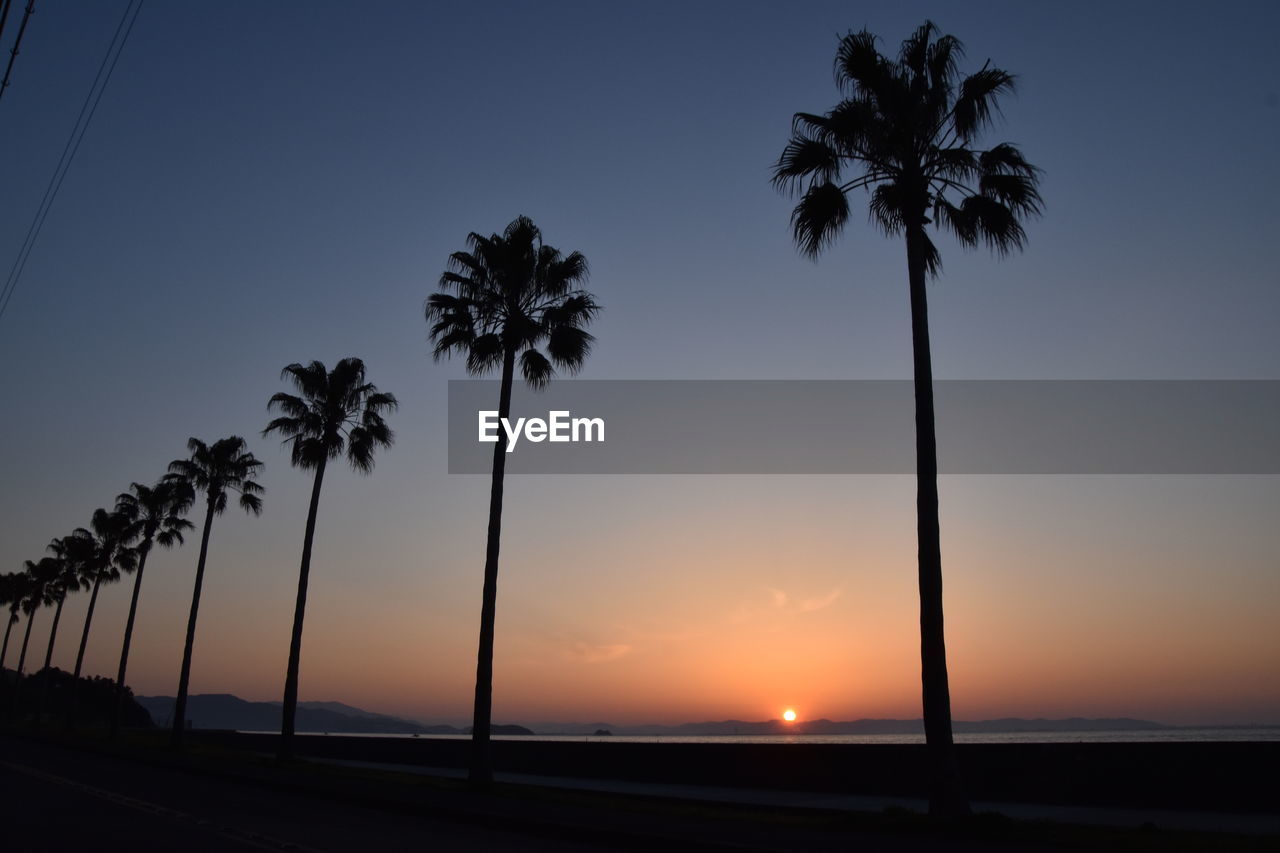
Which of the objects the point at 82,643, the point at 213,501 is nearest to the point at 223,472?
the point at 213,501

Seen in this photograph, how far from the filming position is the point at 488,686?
24.4 metres

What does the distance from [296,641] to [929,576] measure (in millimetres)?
26630

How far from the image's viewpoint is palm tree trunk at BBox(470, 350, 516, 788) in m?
23.1

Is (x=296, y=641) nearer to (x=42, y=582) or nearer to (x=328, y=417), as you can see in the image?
(x=328, y=417)

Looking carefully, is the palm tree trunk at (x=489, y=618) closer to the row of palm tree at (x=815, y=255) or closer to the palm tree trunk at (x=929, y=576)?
the row of palm tree at (x=815, y=255)

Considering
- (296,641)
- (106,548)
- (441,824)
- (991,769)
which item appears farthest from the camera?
(106,548)

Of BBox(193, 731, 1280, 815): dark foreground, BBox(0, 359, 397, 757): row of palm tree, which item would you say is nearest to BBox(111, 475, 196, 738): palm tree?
BBox(0, 359, 397, 757): row of palm tree

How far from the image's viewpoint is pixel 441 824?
16234mm

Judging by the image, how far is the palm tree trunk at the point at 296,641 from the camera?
3384cm

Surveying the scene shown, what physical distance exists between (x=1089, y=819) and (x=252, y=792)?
710 inches

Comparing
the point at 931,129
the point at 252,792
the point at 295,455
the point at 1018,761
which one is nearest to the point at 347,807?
the point at 252,792

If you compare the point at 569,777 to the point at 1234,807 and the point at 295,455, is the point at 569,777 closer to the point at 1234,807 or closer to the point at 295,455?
the point at 295,455

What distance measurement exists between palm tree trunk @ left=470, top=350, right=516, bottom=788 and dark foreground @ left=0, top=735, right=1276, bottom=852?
0.82 metres

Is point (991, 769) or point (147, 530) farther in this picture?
point (147, 530)
